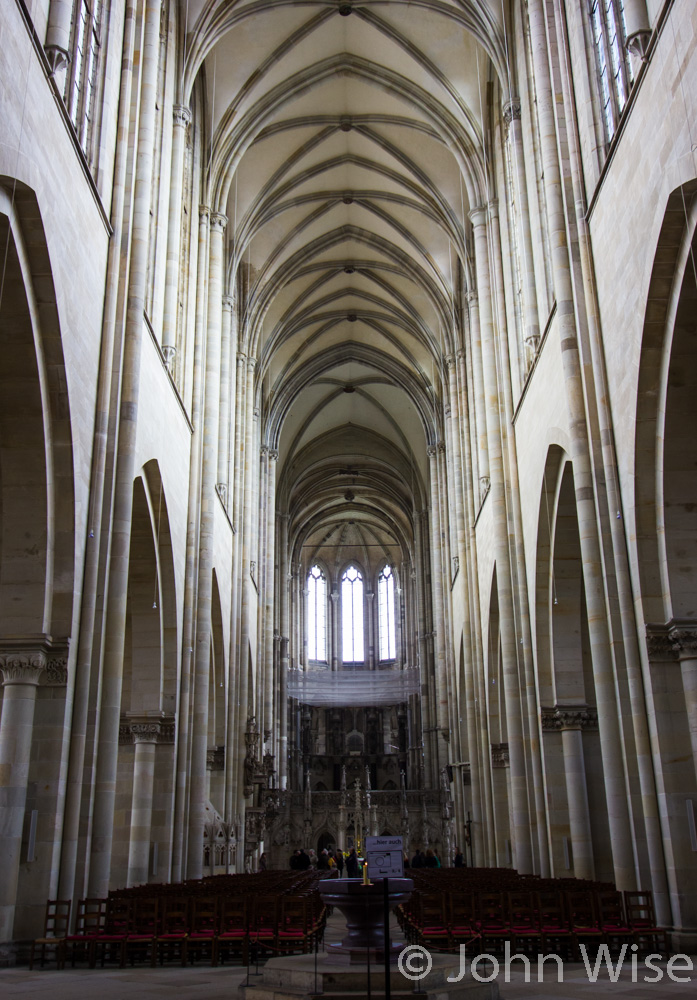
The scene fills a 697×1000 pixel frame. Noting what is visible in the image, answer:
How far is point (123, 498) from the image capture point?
13.7 meters

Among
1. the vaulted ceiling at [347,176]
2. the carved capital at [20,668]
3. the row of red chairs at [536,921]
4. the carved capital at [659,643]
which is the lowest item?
the row of red chairs at [536,921]

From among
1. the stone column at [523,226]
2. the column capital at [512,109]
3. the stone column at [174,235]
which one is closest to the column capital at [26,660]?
the stone column at [174,235]

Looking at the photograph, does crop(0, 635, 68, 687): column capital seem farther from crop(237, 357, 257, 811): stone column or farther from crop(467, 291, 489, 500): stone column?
crop(237, 357, 257, 811): stone column

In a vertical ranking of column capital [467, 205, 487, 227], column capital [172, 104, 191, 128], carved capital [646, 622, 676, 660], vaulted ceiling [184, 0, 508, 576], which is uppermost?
vaulted ceiling [184, 0, 508, 576]

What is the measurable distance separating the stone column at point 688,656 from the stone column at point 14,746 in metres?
7.65

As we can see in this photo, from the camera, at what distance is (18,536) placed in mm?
11992

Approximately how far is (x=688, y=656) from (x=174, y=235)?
43.4 feet

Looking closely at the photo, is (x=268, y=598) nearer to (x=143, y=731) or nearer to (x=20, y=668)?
(x=143, y=731)

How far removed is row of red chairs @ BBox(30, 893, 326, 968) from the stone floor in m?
0.29

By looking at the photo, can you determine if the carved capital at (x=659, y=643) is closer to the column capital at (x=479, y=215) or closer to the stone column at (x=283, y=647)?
the column capital at (x=479, y=215)

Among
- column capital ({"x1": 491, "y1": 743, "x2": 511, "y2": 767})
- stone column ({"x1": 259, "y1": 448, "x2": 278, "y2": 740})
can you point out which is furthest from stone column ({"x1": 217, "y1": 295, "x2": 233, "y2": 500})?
stone column ({"x1": 259, "y1": 448, "x2": 278, "y2": 740})

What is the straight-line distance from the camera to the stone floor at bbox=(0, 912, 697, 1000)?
7.95m

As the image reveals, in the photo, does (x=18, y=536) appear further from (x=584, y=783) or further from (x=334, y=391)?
(x=334, y=391)

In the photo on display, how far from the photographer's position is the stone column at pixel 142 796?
17.1 m
